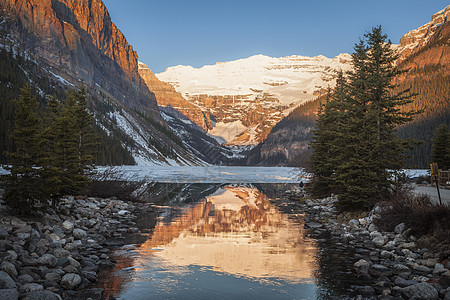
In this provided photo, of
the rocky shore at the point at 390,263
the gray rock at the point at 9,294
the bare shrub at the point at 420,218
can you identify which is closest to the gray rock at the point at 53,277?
the gray rock at the point at 9,294

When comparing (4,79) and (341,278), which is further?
(4,79)

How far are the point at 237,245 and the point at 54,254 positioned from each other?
8.18 meters

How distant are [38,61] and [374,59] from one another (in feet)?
574

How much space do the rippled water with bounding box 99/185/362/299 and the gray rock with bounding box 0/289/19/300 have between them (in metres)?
2.60

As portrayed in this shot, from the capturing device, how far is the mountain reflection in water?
11.2 meters

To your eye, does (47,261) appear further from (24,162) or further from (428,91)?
(428,91)

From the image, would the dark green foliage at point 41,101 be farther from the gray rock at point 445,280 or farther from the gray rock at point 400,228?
the gray rock at point 445,280

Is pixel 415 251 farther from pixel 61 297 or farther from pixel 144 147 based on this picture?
pixel 144 147

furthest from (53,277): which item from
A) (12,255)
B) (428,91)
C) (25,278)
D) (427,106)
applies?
(428,91)

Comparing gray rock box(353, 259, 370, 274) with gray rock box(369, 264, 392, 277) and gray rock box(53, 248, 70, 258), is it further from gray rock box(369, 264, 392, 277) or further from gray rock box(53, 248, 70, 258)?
gray rock box(53, 248, 70, 258)

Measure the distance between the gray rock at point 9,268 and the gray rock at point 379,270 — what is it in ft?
37.5

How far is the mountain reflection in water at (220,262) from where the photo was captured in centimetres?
1115

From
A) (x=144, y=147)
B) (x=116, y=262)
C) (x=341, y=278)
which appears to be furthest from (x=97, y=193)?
(x=144, y=147)

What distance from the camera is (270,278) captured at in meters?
12.4
